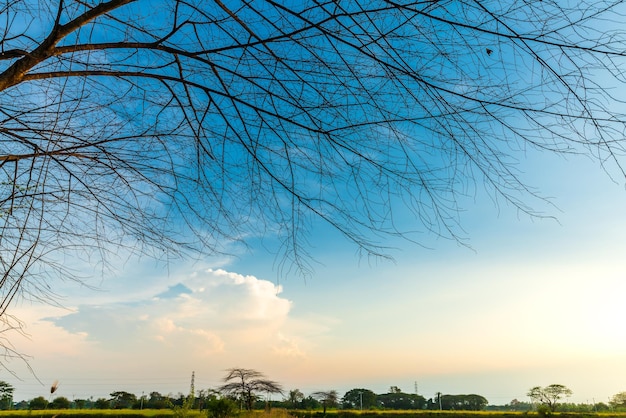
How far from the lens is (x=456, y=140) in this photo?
1597 millimetres

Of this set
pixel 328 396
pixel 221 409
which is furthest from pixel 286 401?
pixel 221 409

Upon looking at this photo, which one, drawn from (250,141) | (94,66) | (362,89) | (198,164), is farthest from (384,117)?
(94,66)

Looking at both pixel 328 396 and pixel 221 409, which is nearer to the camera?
pixel 221 409

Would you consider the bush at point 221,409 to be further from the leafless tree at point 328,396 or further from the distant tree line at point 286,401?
the leafless tree at point 328,396

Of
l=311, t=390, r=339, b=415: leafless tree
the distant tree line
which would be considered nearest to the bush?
the distant tree line

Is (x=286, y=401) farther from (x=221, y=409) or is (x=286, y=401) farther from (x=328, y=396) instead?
(x=221, y=409)

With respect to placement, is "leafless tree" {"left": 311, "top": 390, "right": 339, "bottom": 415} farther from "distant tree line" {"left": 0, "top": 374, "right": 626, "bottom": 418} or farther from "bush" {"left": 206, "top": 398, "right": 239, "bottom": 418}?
"bush" {"left": 206, "top": 398, "right": 239, "bottom": 418}

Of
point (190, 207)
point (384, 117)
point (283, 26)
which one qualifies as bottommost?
point (190, 207)

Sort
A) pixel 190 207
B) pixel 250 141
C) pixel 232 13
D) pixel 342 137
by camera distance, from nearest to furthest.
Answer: pixel 232 13 < pixel 342 137 < pixel 250 141 < pixel 190 207

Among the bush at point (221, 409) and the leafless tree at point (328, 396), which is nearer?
the bush at point (221, 409)

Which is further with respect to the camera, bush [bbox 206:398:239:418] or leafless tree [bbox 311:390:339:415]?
leafless tree [bbox 311:390:339:415]

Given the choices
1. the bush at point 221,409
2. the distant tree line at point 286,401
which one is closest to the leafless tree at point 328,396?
the distant tree line at point 286,401

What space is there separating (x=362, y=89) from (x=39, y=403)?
1486 inches

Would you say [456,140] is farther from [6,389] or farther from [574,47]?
[6,389]
